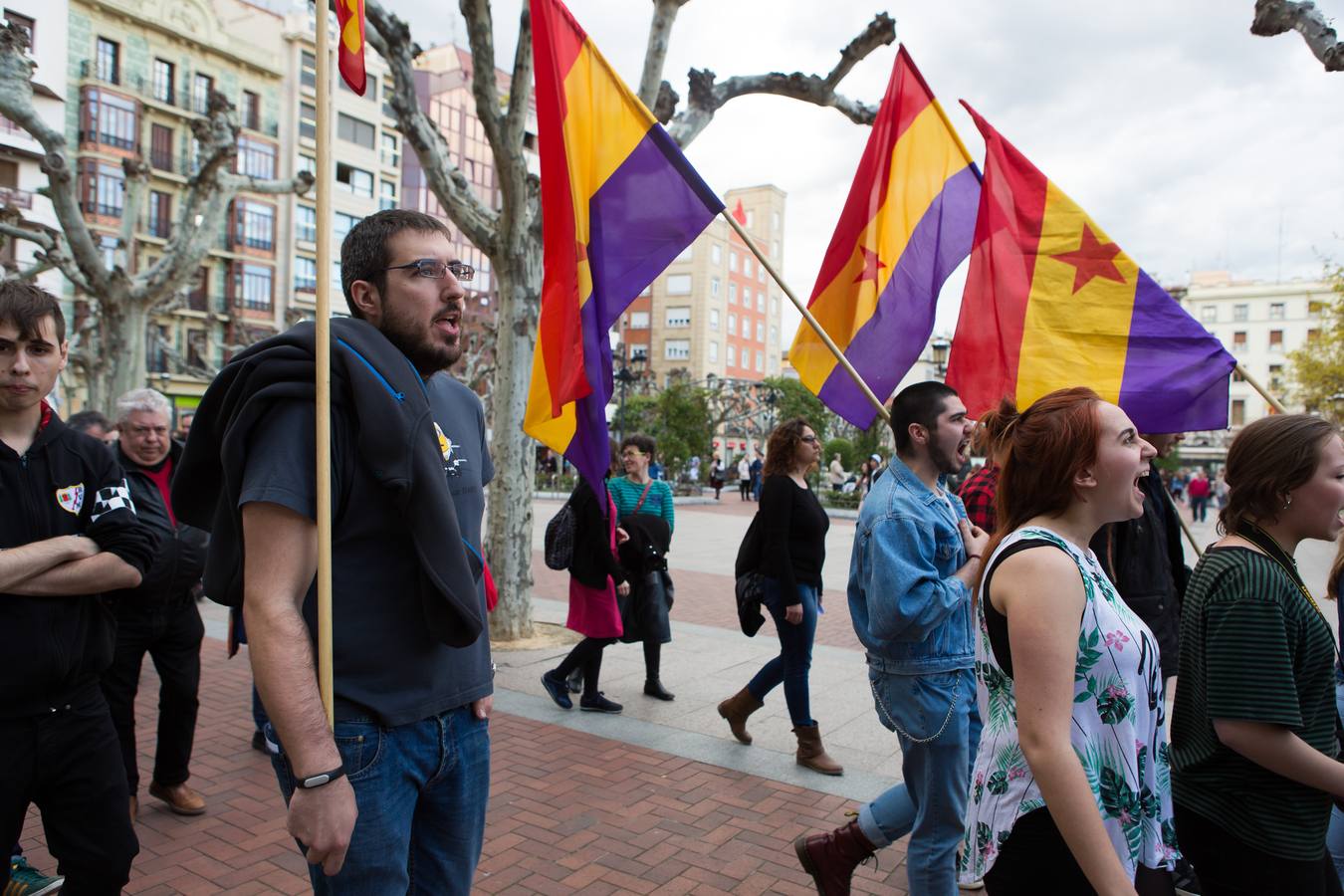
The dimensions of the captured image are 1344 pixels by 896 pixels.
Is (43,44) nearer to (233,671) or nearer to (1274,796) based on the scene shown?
(233,671)

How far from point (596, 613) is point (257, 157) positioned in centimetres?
4425

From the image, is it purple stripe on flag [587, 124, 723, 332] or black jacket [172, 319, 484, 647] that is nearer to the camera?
black jacket [172, 319, 484, 647]

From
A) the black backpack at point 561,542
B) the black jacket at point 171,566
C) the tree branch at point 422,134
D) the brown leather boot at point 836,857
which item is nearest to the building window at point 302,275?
the tree branch at point 422,134

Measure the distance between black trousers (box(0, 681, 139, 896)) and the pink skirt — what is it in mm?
3516

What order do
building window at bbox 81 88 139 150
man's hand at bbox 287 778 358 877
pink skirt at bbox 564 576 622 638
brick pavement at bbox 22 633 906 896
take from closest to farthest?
man's hand at bbox 287 778 358 877
brick pavement at bbox 22 633 906 896
pink skirt at bbox 564 576 622 638
building window at bbox 81 88 139 150

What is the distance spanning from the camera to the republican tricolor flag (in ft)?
12.4

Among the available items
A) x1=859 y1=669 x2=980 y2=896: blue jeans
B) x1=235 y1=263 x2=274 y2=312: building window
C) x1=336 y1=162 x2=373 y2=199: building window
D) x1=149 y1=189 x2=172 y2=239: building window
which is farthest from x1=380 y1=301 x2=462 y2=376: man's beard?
x1=336 y1=162 x2=373 y2=199: building window

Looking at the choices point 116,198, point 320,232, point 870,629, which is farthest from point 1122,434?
point 116,198

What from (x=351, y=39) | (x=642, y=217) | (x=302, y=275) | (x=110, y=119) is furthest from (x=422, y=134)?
(x=302, y=275)

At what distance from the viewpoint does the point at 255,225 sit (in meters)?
43.3

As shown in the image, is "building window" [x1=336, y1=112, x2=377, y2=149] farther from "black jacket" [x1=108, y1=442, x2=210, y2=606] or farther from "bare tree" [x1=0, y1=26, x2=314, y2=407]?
"black jacket" [x1=108, y1=442, x2=210, y2=606]

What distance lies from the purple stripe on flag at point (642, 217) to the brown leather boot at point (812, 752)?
2510mm

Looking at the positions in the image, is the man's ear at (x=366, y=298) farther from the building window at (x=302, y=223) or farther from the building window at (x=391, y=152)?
the building window at (x=391, y=152)

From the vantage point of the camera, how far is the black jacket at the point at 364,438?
1.75 metres
